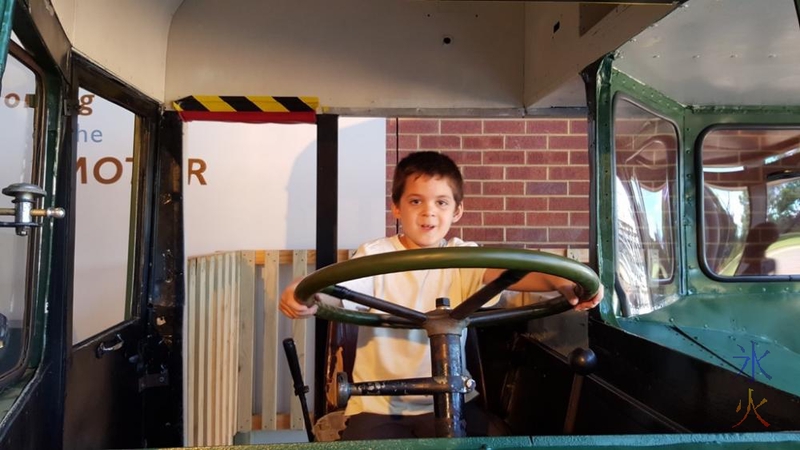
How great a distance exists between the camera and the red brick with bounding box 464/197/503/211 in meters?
3.46

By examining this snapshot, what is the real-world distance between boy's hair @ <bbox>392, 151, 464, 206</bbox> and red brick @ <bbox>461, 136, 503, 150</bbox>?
71.5 inches

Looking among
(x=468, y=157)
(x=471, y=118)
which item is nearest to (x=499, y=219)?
(x=468, y=157)

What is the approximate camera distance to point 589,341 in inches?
68.7

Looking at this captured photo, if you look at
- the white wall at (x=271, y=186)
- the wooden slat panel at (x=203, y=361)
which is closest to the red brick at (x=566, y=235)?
the white wall at (x=271, y=186)

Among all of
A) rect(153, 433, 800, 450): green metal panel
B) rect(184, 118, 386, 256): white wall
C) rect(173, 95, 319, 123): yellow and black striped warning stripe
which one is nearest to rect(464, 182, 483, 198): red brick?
rect(184, 118, 386, 256): white wall

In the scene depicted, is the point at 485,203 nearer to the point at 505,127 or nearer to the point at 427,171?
the point at 505,127

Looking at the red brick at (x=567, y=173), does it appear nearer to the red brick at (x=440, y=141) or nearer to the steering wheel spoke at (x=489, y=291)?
the red brick at (x=440, y=141)

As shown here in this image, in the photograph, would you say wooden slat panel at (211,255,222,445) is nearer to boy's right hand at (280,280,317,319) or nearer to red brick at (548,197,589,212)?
boy's right hand at (280,280,317,319)

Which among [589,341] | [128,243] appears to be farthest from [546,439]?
[128,243]

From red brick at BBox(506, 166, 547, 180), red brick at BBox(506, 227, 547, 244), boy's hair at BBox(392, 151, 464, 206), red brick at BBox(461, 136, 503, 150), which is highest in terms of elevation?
red brick at BBox(461, 136, 503, 150)

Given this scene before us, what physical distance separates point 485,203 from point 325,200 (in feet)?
5.13

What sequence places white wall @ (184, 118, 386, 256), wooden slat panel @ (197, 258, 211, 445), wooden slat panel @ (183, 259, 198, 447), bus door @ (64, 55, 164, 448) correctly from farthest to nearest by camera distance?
white wall @ (184, 118, 386, 256) → wooden slat panel @ (197, 258, 211, 445) → wooden slat panel @ (183, 259, 198, 447) → bus door @ (64, 55, 164, 448)

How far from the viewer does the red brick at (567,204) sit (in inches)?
137

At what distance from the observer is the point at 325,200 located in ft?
7.13
